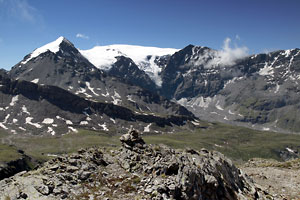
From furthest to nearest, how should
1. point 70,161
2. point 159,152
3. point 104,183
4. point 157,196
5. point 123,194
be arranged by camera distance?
point 159,152, point 70,161, point 104,183, point 123,194, point 157,196

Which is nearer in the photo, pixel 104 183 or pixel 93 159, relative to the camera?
pixel 104 183

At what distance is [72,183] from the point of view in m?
28.5

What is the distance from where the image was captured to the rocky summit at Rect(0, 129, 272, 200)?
26.5 metres

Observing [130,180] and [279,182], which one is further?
[279,182]

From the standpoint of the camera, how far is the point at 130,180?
30.2 meters

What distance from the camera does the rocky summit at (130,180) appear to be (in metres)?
26.5

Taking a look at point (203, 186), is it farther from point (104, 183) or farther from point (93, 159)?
point (93, 159)

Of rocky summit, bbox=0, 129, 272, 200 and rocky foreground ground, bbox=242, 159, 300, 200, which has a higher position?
rocky summit, bbox=0, 129, 272, 200

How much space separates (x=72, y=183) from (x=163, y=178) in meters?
9.04

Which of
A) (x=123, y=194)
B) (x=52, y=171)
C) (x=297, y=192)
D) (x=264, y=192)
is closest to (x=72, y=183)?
(x=52, y=171)

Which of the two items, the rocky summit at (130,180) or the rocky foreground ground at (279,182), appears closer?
the rocky summit at (130,180)

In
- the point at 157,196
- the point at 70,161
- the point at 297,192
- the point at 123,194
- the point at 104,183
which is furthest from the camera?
the point at 297,192

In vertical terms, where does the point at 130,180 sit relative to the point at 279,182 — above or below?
above

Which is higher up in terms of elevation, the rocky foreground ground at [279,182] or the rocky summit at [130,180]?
the rocky summit at [130,180]
